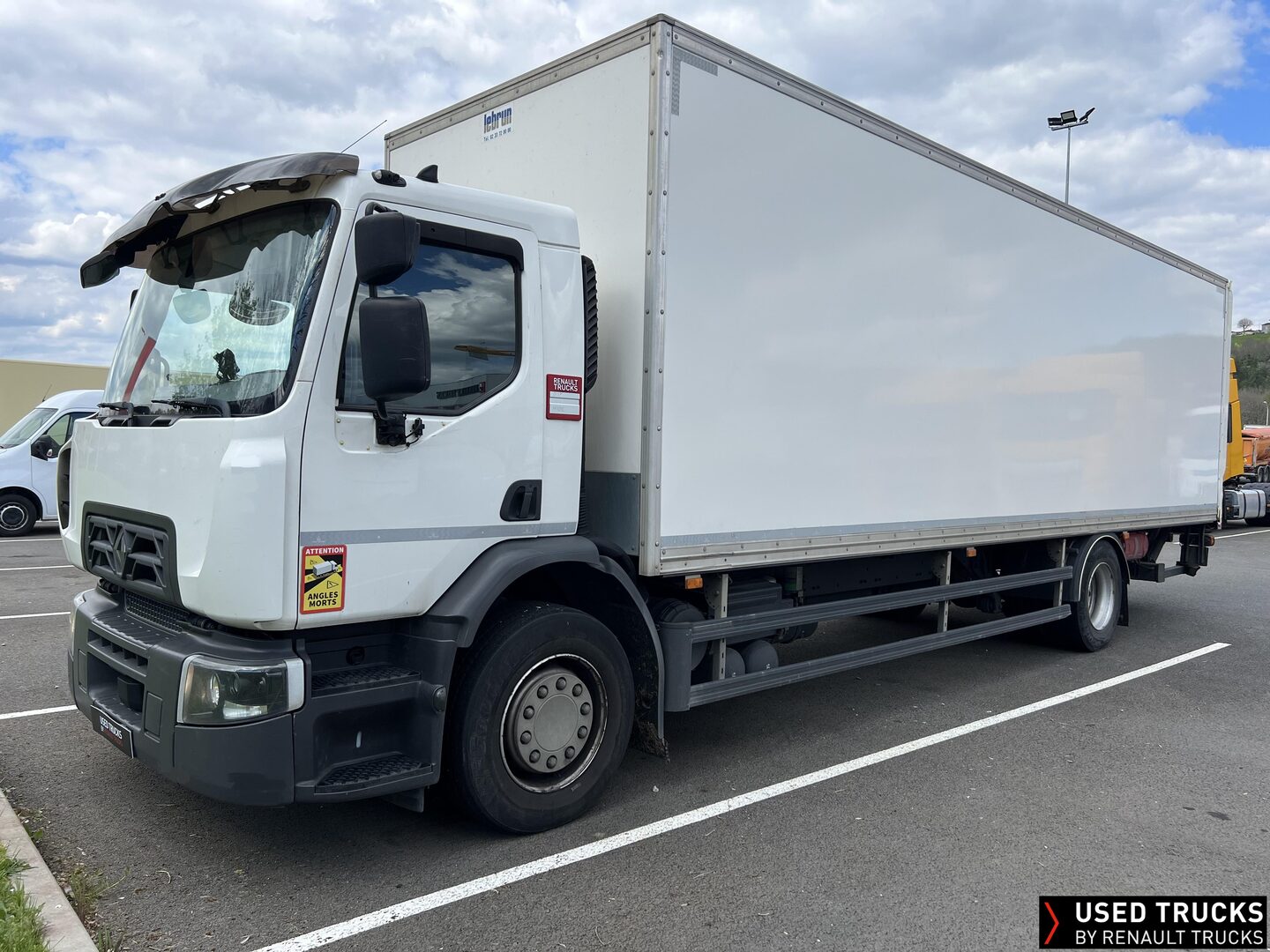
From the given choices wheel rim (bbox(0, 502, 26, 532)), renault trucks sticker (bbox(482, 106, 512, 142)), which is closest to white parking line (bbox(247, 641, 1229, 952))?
renault trucks sticker (bbox(482, 106, 512, 142))

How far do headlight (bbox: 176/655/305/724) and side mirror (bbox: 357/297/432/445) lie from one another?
1.08m

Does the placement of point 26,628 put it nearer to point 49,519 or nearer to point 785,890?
point 785,890

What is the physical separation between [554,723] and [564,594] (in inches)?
23.9

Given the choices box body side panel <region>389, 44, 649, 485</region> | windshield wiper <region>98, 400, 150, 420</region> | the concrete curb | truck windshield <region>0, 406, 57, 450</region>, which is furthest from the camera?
truck windshield <region>0, 406, 57, 450</region>

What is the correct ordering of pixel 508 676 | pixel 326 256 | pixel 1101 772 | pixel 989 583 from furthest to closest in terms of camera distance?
pixel 989 583 < pixel 1101 772 < pixel 508 676 < pixel 326 256

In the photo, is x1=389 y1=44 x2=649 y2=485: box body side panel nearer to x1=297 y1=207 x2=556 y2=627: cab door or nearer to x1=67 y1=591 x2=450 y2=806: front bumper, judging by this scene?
x1=297 y1=207 x2=556 y2=627: cab door

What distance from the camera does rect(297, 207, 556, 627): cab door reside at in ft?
11.2

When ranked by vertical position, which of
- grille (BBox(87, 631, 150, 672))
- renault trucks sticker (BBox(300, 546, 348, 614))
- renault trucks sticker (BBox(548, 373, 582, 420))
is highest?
renault trucks sticker (BBox(548, 373, 582, 420))

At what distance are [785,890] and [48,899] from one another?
2734 millimetres

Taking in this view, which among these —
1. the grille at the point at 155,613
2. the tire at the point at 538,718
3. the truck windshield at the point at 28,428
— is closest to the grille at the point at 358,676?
the tire at the point at 538,718

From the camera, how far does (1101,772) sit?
202 inches

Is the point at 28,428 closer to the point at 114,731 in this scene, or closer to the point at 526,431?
the point at 114,731

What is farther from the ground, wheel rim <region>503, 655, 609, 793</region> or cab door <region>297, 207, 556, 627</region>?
cab door <region>297, 207, 556, 627</region>

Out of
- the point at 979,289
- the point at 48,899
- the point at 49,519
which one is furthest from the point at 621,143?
the point at 49,519
